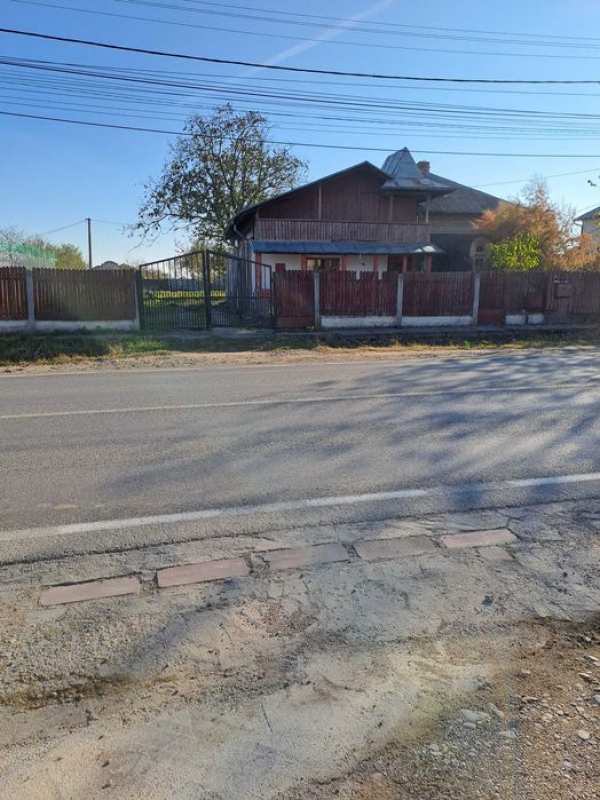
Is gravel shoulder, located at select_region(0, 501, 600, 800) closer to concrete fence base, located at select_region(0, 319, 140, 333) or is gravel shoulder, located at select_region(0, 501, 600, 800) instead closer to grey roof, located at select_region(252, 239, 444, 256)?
concrete fence base, located at select_region(0, 319, 140, 333)

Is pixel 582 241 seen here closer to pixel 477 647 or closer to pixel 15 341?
pixel 15 341

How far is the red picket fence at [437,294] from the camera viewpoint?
19.0m

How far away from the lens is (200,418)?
22.4 feet

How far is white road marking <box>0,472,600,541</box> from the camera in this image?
12.4ft

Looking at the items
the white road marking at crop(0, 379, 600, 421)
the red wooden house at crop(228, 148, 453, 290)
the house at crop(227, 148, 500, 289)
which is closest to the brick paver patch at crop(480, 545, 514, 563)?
the white road marking at crop(0, 379, 600, 421)

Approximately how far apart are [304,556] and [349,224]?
2456cm

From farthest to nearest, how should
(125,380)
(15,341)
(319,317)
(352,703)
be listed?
(319,317) < (15,341) < (125,380) < (352,703)

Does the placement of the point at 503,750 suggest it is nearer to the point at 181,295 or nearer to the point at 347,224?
the point at 181,295

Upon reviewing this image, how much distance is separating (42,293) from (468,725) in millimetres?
16871

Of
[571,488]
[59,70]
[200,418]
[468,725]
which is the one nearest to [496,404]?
[571,488]

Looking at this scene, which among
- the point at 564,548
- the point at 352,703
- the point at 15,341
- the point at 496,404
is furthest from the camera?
the point at 15,341

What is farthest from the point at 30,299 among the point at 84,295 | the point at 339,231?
the point at 339,231

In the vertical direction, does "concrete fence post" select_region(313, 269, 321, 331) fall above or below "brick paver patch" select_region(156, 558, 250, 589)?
above

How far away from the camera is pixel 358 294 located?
60.4 ft
